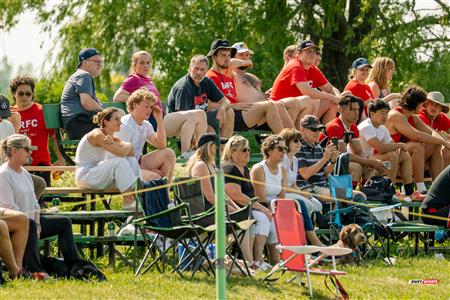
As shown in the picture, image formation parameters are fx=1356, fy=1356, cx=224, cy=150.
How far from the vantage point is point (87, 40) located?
25391 mm

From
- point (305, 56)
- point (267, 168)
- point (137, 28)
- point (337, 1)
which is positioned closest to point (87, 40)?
point (137, 28)

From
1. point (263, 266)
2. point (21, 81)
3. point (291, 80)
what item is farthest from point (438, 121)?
point (21, 81)

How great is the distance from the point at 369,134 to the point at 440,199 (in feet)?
5.04

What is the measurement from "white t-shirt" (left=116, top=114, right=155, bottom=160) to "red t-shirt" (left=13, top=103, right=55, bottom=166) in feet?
3.42

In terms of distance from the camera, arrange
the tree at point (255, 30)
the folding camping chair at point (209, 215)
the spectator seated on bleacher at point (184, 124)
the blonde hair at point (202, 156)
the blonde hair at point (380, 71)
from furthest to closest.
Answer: the tree at point (255, 30) < the blonde hair at point (380, 71) < the spectator seated on bleacher at point (184, 124) < the blonde hair at point (202, 156) < the folding camping chair at point (209, 215)

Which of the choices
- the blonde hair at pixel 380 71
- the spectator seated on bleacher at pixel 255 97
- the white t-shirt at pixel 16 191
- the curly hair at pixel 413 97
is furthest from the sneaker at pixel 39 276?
the blonde hair at pixel 380 71

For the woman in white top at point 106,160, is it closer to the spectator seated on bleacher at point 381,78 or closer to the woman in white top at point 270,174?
the woman in white top at point 270,174

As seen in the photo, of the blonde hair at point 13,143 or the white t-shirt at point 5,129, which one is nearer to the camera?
the blonde hair at point 13,143

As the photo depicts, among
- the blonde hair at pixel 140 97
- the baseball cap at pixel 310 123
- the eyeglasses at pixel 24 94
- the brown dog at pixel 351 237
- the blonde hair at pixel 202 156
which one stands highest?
the eyeglasses at pixel 24 94

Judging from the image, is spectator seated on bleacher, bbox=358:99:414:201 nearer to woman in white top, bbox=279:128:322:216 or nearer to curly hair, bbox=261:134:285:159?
woman in white top, bbox=279:128:322:216

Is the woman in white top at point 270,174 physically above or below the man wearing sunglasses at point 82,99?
below

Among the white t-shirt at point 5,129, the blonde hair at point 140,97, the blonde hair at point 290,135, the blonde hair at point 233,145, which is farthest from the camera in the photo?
the blonde hair at point 290,135

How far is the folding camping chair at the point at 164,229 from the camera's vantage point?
11883 mm

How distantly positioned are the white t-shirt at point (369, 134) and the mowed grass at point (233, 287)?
Result: 8.73 feet
